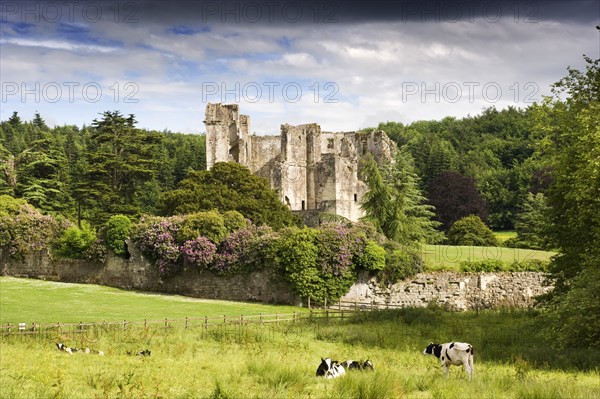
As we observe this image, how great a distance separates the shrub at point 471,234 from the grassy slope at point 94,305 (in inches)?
936

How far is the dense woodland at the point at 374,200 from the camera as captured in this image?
24219 mm

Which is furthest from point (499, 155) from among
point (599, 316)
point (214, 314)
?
point (599, 316)

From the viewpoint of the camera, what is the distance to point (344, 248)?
3778 cm

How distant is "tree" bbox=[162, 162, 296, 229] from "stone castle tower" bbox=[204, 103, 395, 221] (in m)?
6.55

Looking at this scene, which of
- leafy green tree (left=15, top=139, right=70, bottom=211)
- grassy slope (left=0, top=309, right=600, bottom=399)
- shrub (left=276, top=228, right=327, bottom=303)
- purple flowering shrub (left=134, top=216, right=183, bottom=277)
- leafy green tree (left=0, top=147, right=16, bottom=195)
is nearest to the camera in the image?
grassy slope (left=0, top=309, right=600, bottom=399)

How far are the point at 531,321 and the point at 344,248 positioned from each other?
40.2 ft

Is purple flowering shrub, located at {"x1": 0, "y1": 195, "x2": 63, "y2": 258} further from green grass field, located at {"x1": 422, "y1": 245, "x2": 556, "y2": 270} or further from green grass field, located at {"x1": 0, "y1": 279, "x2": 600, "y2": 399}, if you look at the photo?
green grass field, located at {"x1": 422, "y1": 245, "x2": 556, "y2": 270}

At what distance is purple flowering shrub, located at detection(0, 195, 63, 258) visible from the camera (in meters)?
45.3

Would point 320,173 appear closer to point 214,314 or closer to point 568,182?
point 214,314

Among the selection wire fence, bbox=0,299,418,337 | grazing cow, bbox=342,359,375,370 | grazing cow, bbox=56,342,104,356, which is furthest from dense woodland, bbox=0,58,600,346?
grazing cow, bbox=56,342,104,356

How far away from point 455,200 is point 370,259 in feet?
115

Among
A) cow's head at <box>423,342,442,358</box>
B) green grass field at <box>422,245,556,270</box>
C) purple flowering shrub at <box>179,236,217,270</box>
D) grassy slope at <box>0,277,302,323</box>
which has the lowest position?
grassy slope at <box>0,277,302,323</box>

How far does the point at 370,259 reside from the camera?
125 feet

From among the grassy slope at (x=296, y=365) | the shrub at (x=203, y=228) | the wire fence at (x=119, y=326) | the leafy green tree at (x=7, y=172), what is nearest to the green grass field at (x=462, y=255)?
the shrub at (x=203, y=228)
